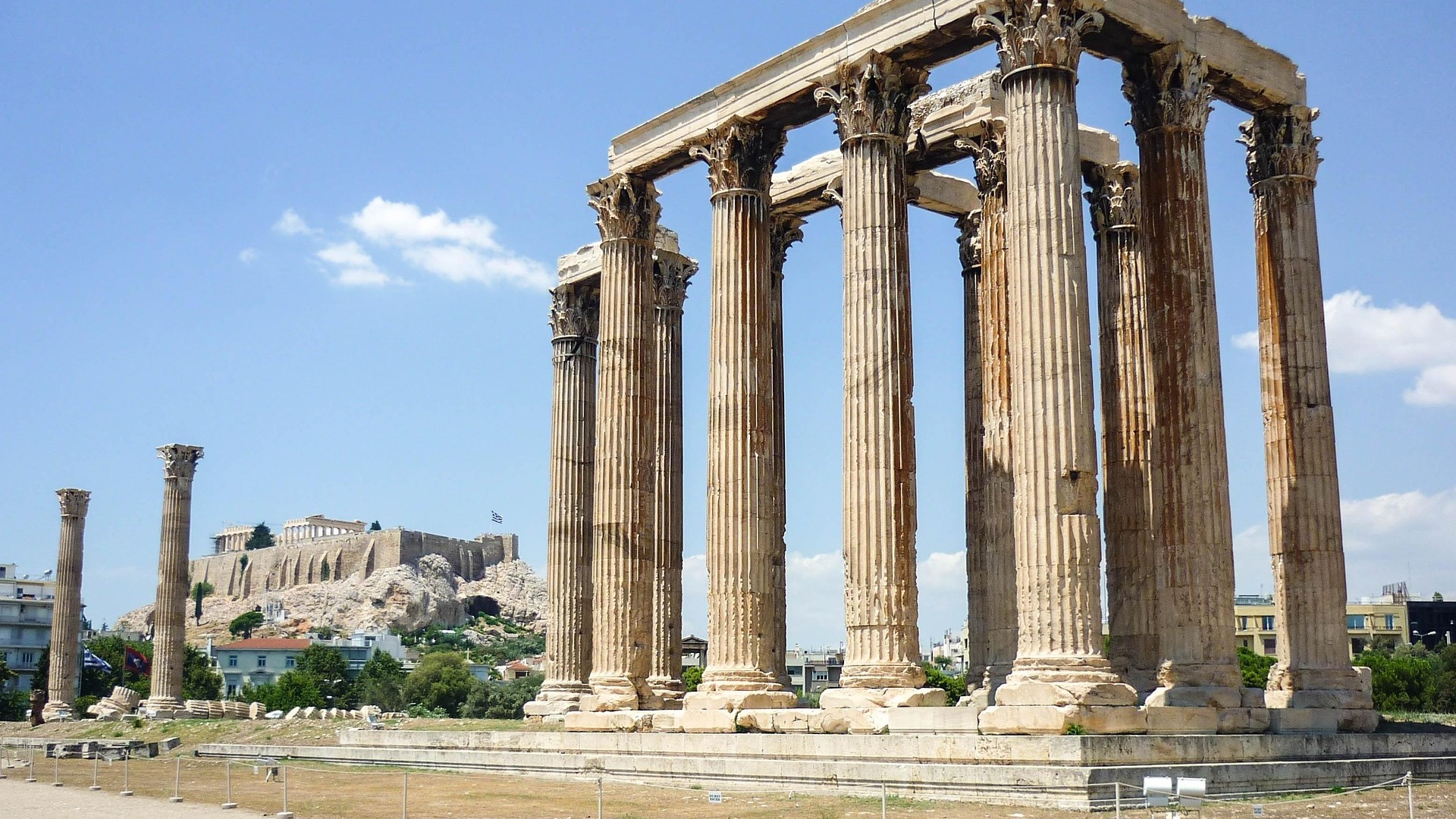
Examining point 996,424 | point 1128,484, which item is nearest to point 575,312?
point 996,424

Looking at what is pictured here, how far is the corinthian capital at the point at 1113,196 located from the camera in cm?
3444

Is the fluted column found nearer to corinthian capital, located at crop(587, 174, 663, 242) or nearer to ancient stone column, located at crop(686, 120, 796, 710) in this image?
ancient stone column, located at crop(686, 120, 796, 710)

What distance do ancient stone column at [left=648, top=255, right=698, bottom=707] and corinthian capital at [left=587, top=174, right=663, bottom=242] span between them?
4186 mm

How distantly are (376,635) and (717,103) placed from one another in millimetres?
163104

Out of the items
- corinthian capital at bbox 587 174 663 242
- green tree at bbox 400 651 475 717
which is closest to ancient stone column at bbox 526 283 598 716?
corinthian capital at bbox 587 174 663 242

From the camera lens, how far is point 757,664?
3145 cm

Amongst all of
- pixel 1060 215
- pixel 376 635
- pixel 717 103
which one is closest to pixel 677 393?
pixel 717 103

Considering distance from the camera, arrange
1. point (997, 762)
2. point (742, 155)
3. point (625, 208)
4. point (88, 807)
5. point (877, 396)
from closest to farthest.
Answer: point (997, 762) → point (88, 807) → point (877, 396) → point (742, 155) → point (625, 208)

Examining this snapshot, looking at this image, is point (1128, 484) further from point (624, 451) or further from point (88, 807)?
point (88, 807)

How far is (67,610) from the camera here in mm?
78625

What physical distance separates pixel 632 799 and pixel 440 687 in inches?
3786

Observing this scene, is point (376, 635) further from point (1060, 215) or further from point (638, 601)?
point (1060, 215)

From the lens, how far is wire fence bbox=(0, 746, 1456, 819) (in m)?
20.4

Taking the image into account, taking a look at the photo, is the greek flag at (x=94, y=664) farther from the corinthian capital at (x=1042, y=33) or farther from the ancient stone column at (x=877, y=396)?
the corinthian capital at (x=1042, y=33)
